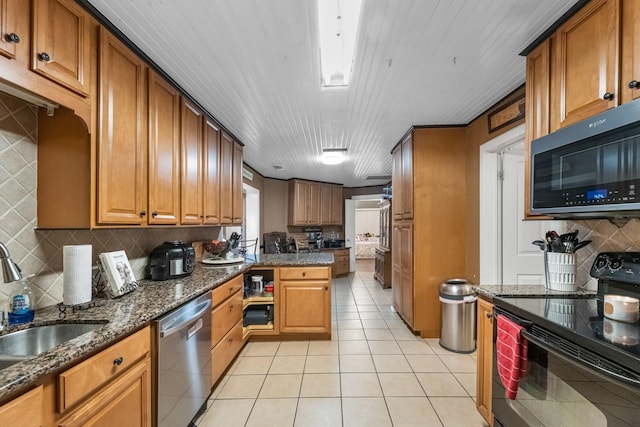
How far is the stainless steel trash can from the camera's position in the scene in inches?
113

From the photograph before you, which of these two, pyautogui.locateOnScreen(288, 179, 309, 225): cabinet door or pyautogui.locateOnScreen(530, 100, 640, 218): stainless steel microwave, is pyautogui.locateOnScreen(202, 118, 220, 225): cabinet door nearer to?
pyautogui.locateOnScreen(530, 100, 640, 218): stainless steel microwave

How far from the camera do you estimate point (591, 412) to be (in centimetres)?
107

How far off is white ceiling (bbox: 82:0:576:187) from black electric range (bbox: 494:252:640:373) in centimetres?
133

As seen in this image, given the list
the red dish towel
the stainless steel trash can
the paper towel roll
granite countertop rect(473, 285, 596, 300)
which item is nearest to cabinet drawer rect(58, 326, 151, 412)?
the paper towel roll

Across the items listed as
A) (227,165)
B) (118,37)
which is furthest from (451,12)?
(227,165)

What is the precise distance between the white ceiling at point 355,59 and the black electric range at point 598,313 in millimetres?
1327

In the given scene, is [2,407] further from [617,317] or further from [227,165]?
[227,165]

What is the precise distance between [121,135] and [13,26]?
60 cm

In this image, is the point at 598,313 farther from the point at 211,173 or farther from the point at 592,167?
the point at 211,173

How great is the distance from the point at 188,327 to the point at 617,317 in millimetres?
2147

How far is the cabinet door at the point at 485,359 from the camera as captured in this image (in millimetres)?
1740

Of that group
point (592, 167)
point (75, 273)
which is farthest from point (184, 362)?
point (592, 167)

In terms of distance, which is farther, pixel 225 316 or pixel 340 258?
pixel 340 258

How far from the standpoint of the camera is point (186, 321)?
1.68 metres
